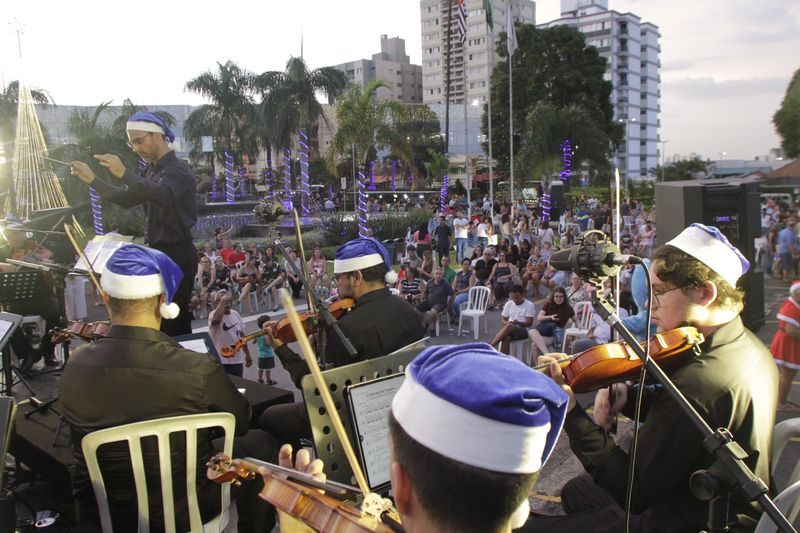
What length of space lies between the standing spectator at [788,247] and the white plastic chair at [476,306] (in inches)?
316

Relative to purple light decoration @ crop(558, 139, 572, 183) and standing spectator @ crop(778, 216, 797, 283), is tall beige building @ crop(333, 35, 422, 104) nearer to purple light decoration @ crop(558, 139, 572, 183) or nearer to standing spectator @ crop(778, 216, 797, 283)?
purple light decoration @ crop(558, 139, 572, 183)

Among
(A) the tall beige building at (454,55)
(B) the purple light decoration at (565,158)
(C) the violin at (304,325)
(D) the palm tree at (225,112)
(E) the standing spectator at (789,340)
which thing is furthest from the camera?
(A) the tall beige building at (454,55)

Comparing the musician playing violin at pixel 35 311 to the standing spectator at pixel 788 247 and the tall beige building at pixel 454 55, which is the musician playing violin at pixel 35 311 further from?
the tall beige building at pixel 454 55

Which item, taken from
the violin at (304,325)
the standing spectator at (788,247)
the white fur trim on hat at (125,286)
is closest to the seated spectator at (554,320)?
the violin at (304,325)

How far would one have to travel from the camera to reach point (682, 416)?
7.56 ft

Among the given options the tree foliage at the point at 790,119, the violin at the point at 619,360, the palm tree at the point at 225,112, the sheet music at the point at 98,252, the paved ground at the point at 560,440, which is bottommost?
the paved ground at the point at 560,440

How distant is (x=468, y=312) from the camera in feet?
36.8

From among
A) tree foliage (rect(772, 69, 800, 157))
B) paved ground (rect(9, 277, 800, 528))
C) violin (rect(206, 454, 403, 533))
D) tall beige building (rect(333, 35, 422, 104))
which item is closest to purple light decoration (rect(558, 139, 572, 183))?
tree foliage (rect(772, 69, 800, 157))

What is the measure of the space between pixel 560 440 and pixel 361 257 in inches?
105

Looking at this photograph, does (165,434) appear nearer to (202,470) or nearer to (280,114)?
(202,470)

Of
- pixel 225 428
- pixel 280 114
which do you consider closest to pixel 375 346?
pixel 225 428

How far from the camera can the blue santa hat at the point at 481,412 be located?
120 centimetres

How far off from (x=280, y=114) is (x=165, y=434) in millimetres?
39532

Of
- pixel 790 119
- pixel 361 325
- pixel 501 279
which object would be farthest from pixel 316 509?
pixel 790 119
